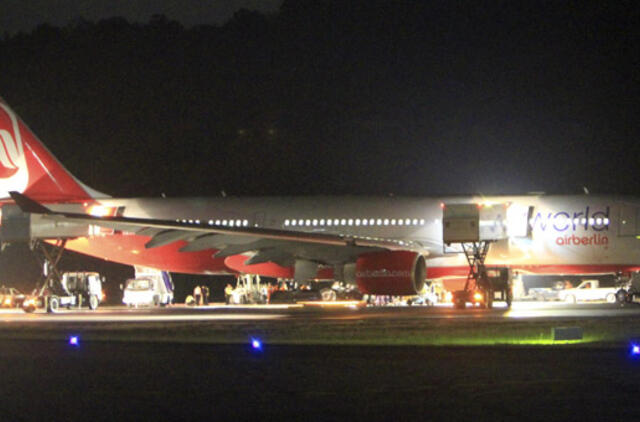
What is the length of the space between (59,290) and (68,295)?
0.46 m

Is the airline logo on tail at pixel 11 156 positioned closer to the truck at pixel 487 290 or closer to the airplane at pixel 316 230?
the airplane at pixel 316 230

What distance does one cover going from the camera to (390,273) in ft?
90.1

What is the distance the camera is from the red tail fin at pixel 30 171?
37.1m

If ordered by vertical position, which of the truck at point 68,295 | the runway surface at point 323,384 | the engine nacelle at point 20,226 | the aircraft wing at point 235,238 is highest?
the engine nacelle at point 20,226

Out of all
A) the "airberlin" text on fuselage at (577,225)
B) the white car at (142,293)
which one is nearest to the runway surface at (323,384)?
the "airberlin" text on fuselage at (577,225)

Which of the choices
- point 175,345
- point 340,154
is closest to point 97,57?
point 340,154

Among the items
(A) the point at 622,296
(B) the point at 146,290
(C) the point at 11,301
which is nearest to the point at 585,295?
(A) the point at 622,296

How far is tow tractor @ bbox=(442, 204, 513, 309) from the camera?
29.7 metres

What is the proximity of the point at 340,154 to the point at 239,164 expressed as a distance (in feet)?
26.1

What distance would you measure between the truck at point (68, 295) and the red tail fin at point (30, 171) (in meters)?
3.64

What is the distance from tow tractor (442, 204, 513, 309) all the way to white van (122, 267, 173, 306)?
52.1ft

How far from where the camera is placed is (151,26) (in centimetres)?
7625

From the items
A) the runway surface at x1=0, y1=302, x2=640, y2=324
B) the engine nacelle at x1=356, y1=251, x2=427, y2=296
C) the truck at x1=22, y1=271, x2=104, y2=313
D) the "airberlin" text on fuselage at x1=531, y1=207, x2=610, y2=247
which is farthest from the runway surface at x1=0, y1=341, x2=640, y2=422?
the truck at x1=22, y1=271, x2=104, y2=313

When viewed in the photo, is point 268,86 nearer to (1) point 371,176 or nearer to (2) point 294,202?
(1) point 371,176
